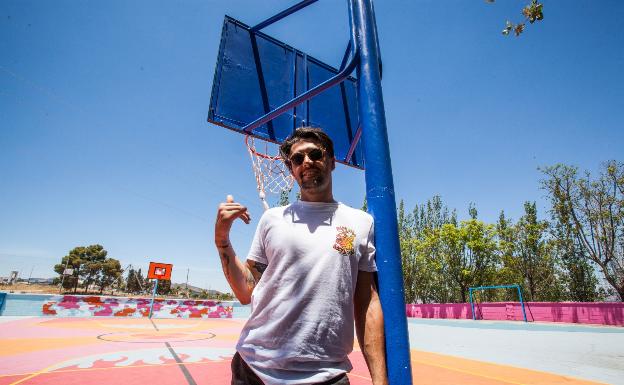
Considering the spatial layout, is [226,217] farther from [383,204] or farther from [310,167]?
[383,204]

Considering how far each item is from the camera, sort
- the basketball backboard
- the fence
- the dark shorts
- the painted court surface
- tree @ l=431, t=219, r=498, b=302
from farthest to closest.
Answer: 1. tree @ l=431, t=219, r=498, b=302
2. the fence
3. the painted court surface
4. the basketball backboard
5. the dark shorts

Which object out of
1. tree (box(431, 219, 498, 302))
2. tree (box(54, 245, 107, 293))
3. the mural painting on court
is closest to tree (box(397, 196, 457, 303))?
tree (box(431, 219, 498, 302))

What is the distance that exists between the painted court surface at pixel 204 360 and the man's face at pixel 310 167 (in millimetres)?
5028

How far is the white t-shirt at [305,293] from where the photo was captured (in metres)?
1.36

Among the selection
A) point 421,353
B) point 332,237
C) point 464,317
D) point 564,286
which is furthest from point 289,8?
point 564,286

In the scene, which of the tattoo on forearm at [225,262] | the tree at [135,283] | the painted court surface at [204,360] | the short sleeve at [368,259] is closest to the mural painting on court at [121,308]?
the painted court surface at [204,360]

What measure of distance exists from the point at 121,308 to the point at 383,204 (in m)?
20.9

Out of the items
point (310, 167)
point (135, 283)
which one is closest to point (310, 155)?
point (310, 167)

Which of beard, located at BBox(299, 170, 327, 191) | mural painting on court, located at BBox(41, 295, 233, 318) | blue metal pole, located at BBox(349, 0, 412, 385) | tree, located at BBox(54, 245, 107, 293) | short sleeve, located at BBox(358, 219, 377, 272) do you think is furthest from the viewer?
tree, located at BBox(54, 245, 107, 293)

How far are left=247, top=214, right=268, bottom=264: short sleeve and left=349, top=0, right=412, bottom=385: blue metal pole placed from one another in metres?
0.58

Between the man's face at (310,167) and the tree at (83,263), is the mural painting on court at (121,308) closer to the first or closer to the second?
the man's face at (310,167)

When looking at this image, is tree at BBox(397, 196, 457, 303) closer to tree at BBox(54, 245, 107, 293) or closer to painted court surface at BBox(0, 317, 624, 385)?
painted court surface at BBox(0, 317, 624, 385)

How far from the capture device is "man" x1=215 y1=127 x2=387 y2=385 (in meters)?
1.37

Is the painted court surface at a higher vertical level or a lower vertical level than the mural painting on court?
higher
